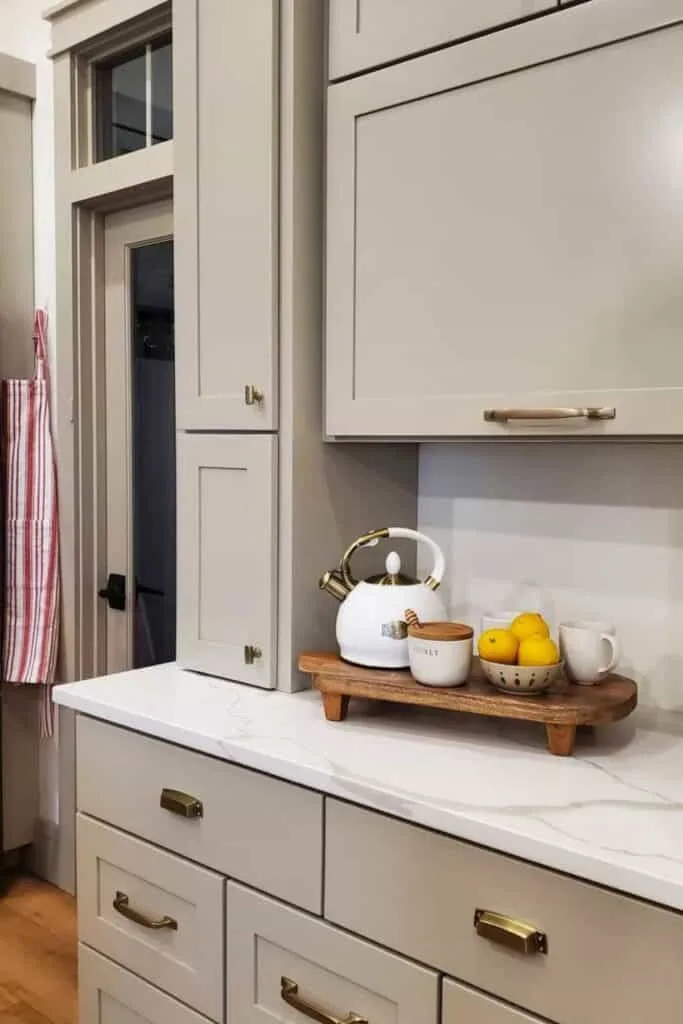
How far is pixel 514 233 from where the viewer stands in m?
1.45

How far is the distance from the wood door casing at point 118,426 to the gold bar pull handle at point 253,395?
1017mm

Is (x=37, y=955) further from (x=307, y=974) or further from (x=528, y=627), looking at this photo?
(x=528, y=627)

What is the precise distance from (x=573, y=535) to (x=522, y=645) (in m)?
0.35

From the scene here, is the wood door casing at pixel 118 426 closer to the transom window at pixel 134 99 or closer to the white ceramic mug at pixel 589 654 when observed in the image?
the transom window at pixel 134 99

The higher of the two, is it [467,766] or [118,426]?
[118,426]

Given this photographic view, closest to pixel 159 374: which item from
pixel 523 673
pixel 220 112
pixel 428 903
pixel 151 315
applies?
pixel 151 315

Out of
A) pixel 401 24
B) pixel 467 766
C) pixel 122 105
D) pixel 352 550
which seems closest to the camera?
pixel 467 766

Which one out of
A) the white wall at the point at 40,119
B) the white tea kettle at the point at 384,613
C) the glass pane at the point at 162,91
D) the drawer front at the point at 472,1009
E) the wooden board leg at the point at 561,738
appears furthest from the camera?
the white wall at the point at 40,119

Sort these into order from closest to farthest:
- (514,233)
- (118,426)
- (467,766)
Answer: (467,766) < (514,233) < (118,426)

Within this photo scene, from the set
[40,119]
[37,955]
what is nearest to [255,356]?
[40,119]

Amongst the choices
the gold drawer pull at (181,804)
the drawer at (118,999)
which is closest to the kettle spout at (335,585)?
the gold drawer pull at (181,804)

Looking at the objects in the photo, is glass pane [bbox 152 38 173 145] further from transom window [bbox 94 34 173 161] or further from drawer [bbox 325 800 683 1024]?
drawer [bbox 325 800 683 1024]

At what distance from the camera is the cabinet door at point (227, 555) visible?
5.76 feet

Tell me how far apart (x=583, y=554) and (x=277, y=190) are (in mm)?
899
